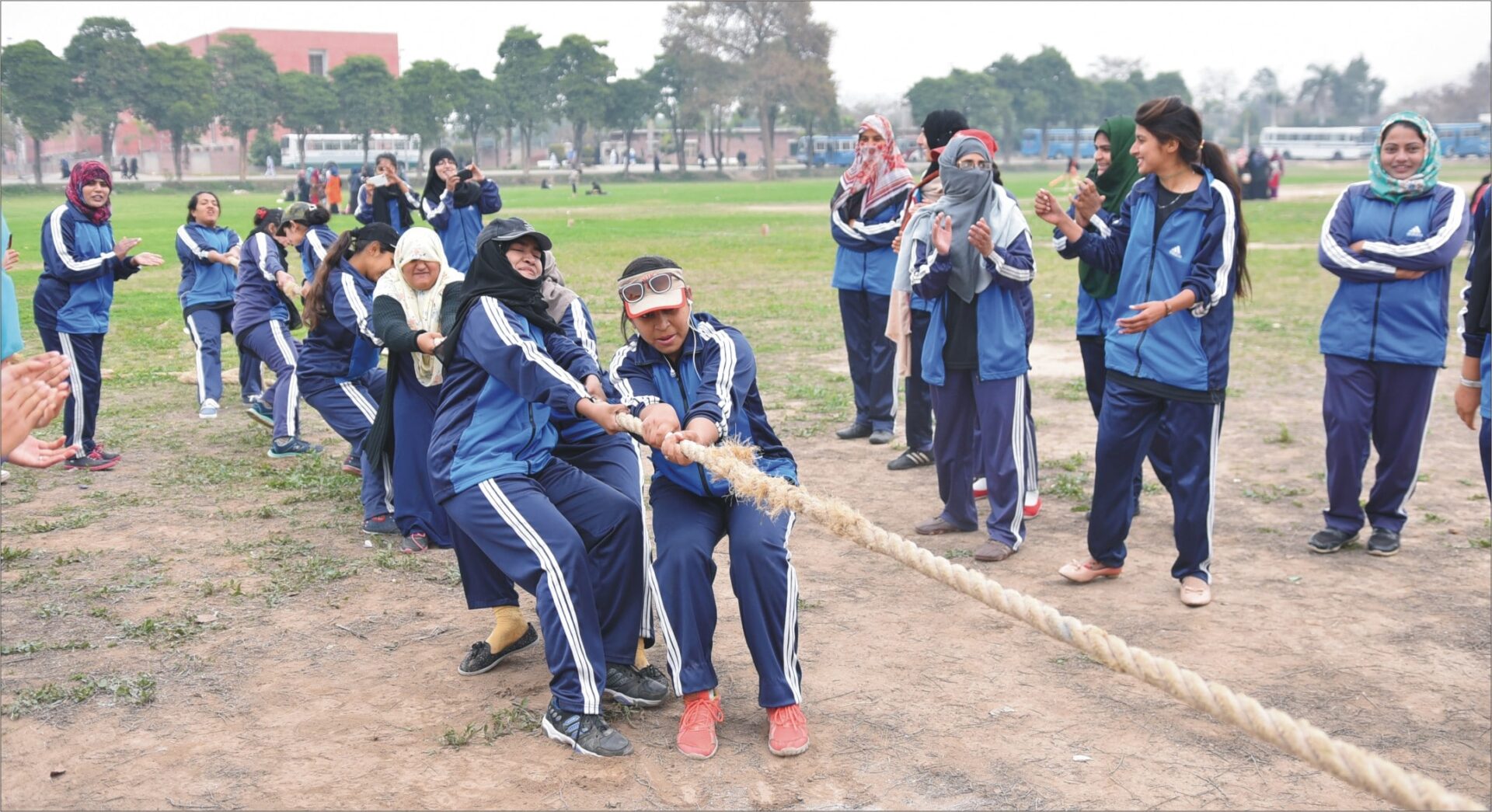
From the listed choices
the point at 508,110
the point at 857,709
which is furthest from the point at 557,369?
the point at 508,110

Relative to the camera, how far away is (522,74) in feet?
238

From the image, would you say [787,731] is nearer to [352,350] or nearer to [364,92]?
[352,350]

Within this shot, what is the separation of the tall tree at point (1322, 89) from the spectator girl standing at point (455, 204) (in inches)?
5531

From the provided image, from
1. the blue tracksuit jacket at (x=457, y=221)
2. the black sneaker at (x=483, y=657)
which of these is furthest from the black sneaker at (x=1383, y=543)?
the blue tracksuit jacket at (x=457, y=221)

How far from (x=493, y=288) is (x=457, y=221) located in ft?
19.7

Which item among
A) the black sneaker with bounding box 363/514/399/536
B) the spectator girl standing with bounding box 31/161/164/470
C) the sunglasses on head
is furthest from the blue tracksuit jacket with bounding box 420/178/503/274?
the sunglasses on head

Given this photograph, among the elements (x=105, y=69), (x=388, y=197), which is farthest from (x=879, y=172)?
(x=105, y=69)

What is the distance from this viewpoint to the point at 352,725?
4.49 meters

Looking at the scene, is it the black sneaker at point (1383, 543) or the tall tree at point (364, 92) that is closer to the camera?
the black sneaker at point (1383, 543)

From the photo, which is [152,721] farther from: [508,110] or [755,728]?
[508,110]

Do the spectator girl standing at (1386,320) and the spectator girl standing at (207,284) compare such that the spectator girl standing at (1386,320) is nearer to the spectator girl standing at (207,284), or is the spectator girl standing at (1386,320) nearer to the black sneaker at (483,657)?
the black sneaker at (483,657)

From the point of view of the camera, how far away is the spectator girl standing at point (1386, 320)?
6.12 metres

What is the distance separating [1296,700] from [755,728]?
1975 mm

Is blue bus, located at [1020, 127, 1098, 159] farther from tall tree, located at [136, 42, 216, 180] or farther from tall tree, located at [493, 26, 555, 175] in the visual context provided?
tall tree, located at [136, 42, 216, 180]
